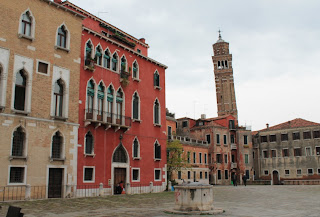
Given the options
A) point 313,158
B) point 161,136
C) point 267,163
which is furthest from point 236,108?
point 161,136

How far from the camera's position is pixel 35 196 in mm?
18953

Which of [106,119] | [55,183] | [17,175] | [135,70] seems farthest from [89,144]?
[135,70]

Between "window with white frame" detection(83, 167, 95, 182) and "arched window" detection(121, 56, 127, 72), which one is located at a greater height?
"arched window" detection(121, 56, 127, 72)

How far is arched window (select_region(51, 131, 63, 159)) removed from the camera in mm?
20734

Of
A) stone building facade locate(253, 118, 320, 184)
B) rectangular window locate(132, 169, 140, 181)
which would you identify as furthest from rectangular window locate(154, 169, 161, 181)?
stone building facade locate(253, 118, 320, 184)

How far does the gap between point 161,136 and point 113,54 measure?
340 inches

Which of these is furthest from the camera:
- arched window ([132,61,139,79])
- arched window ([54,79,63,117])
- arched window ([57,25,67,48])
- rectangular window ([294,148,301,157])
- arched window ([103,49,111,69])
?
rectangular window ([294,148,301,157])

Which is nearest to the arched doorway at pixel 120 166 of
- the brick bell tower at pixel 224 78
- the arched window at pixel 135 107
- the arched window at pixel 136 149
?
the arched window at pixel 136 149

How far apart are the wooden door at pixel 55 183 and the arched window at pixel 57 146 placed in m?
0.87

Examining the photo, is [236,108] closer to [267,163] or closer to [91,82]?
[267,163]

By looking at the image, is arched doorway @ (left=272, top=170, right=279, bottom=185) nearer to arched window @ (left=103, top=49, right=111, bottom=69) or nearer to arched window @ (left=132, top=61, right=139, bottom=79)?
arched window @ (left=132, top=61, right=139, bottom=79)

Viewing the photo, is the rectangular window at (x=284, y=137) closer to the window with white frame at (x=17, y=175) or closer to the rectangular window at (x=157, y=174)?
the rectangular window at (x=157, y=174)

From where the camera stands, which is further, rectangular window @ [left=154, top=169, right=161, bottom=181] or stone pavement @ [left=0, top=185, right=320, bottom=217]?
rectangular window @ [left=154, top=169, right=161, bottom=181]

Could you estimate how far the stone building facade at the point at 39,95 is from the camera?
18594mm
